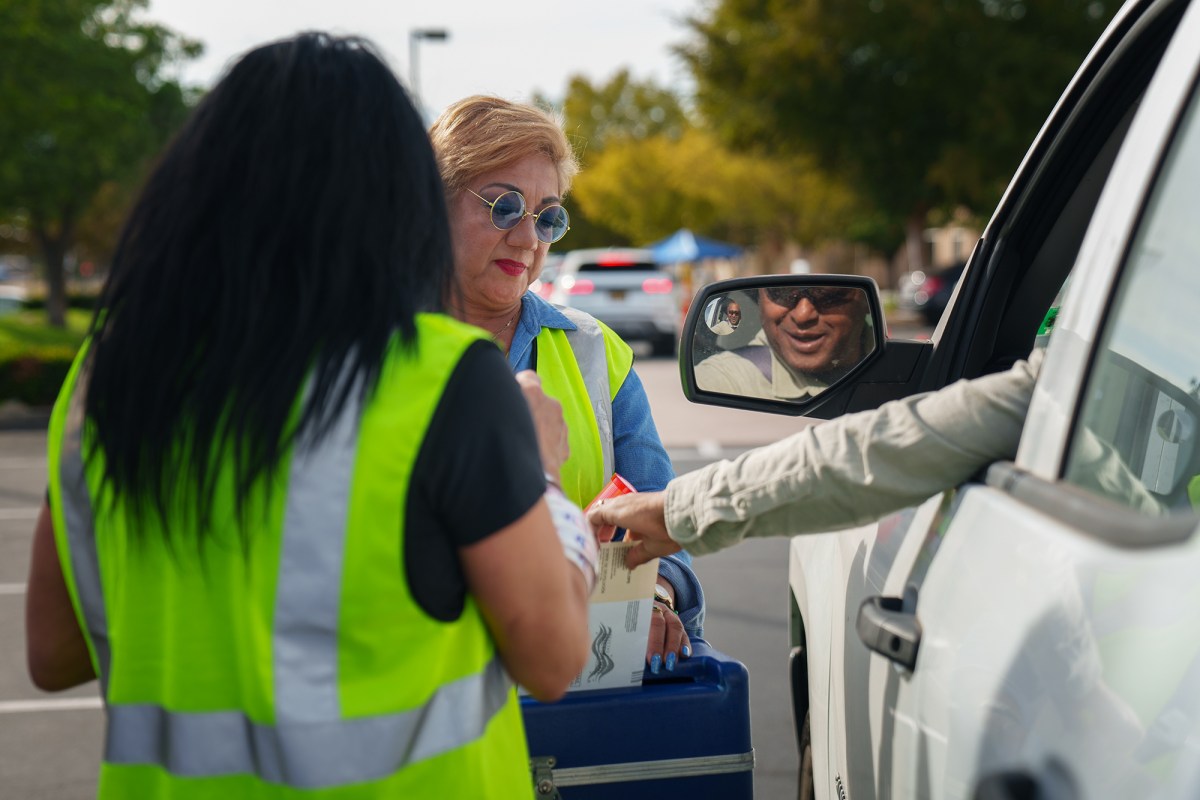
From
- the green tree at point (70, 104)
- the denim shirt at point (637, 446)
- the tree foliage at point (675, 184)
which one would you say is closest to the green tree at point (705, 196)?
the tree foliage at point (675, 184)

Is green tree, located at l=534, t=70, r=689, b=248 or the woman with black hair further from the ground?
green tree, located at l=534, t=70, r=689, b=248

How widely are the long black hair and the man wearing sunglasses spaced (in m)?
1.10

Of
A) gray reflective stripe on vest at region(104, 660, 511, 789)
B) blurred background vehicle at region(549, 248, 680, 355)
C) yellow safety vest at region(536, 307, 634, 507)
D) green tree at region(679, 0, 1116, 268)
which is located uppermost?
green tree at region(679, 0, 1116, 268)

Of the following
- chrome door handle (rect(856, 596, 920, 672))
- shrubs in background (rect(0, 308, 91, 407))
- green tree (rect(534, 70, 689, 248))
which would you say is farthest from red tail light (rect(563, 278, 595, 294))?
green tree (rect(534, 70, 689, 248))

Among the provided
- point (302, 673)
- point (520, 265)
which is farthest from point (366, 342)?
point (520, 265)

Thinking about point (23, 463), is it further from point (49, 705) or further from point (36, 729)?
point (36, 729)

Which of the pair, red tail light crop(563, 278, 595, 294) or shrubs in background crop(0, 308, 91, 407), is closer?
shrubs in background crop(0, 308, 91, 407)

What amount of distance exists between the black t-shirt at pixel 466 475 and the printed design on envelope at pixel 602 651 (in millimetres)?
722

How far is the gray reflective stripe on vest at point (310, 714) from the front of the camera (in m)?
1.45

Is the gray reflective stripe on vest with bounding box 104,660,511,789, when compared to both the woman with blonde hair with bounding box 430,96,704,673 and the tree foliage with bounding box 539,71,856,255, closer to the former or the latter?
the woman with blonde hair with bounding box 430,96,704,673

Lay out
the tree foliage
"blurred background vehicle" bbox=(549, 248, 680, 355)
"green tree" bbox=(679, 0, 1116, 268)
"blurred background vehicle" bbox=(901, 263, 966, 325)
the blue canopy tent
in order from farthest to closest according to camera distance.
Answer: the tree foliage, the blue canopy tent, "blurred background vehicle" bbox=(901, 263, 966, 325), "green tree" bbox=(679, 0, 1116, 268), "blurred background vehicle" bbox=(549, 248, 680, 355)

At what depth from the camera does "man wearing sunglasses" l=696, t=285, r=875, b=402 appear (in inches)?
100

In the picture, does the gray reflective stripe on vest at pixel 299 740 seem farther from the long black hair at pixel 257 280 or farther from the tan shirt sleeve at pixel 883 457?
the tan shirt sleeve at pixel 883 457

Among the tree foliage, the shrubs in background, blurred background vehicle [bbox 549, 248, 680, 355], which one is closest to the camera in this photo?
the shrubs in background
